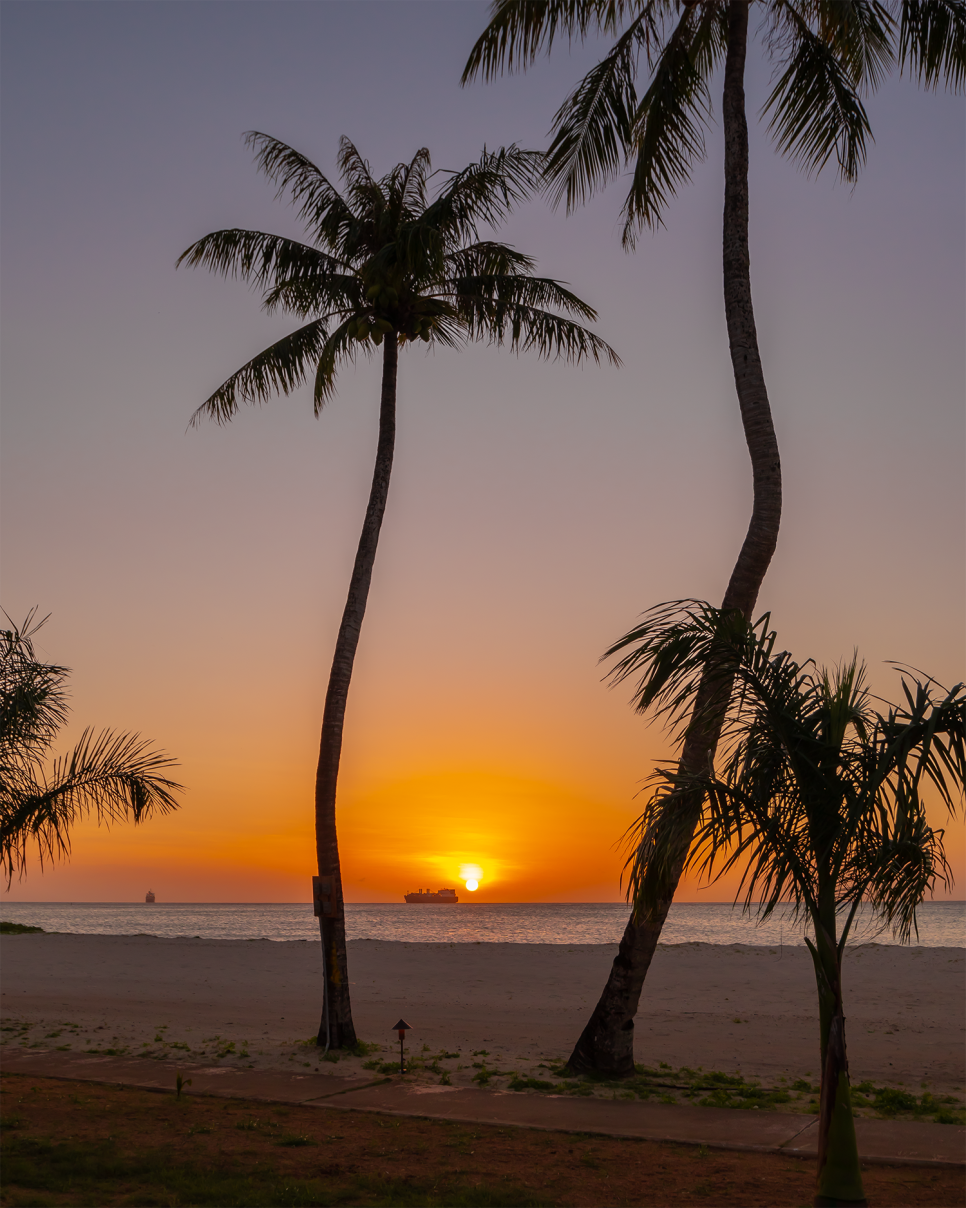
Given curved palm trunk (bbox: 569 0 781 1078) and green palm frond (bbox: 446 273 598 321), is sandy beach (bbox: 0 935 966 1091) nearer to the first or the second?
curved palm trunk (bbox: 569 0 781 1078)

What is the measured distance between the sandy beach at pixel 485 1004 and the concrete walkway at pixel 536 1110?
897mm

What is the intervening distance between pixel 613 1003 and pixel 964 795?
5.73m

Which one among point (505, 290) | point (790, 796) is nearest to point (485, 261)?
point (505, 290)

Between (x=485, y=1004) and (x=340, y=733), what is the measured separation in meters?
8.00

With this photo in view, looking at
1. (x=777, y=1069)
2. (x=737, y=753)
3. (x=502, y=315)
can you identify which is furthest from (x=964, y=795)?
(x=502, y=315)

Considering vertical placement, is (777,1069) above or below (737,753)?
below

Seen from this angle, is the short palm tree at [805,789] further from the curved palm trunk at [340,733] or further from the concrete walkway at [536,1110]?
the curved palm trunk at [340,733]

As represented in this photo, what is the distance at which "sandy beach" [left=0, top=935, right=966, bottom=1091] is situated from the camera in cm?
1270

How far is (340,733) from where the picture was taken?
523 inches

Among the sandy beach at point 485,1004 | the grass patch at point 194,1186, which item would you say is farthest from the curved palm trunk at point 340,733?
the grass patch at point 194,1186

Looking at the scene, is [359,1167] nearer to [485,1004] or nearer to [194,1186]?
[194,1186]

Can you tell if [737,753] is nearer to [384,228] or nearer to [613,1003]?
[613,1003]

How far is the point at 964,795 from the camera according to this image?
6223 mm

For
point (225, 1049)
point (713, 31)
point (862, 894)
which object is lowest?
point (225, 1049)
